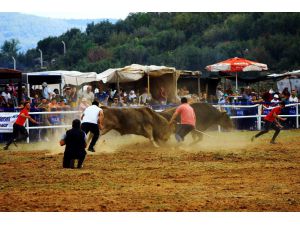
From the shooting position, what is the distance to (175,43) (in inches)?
2685

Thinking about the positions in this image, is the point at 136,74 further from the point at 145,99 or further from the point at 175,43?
the point at 175,43

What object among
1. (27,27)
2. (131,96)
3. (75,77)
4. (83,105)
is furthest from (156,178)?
(27,27)

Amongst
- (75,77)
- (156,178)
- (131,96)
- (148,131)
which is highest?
(75,77)

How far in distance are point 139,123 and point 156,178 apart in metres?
7.05

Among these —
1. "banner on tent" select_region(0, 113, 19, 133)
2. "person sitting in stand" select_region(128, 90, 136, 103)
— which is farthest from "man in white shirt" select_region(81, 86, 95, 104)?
"person sitting in stand" select_region(128, 90, 136, 103)

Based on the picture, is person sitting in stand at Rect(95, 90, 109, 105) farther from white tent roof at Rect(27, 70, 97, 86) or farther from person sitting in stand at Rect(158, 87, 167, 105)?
white tent roof at Rect(27, 70, 97, 86)

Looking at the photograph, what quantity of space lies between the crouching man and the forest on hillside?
133 ft

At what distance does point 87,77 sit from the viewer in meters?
34.0

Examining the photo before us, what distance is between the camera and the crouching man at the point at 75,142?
1595 centimetres

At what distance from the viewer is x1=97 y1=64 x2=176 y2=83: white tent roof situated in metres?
31.2

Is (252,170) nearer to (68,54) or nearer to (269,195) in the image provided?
(269,195)

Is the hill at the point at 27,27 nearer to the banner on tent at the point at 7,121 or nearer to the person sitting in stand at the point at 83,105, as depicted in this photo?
the banner on tent at the point at 7,121

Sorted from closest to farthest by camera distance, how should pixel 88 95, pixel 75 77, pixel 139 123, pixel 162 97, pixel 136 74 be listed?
pixel 139 123, pixel 88 95, pixel 162 97, pixel 136 74, pixel 75 77

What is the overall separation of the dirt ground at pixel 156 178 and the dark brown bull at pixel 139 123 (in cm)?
42
